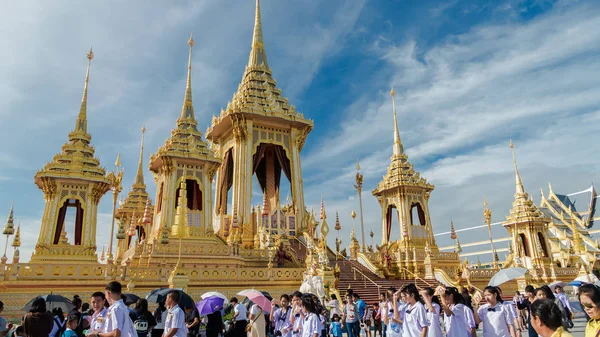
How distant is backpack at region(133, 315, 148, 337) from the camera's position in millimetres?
6242

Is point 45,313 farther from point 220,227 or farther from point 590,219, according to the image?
point 590,219

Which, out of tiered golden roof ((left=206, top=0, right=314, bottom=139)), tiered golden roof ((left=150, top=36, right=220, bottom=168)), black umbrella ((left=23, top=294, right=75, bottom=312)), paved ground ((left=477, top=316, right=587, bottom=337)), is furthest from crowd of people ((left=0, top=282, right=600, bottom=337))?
A: tiered golden roof ((left=206, top=0, right=314, bottom=139))

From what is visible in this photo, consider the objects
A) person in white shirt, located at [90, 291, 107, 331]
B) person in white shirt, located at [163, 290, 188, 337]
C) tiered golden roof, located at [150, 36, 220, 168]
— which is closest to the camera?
person in white shirt, located at [90, 291, 107, 331]

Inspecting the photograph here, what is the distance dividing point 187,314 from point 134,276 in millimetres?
10678

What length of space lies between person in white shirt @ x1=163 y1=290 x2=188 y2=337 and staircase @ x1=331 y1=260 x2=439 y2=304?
45.4ft

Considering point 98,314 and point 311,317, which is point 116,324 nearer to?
point 98,314

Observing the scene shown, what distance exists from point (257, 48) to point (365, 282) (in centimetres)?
2100

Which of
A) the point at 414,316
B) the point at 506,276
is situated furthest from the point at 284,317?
the point at 506,276

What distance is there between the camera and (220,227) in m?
28.3

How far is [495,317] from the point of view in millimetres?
6047

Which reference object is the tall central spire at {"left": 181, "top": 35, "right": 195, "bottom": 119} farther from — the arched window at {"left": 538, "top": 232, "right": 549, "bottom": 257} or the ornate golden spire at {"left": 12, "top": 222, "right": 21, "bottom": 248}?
the arched window at {"left": 538, "top": 232, "right": 549, "bottom": 257}

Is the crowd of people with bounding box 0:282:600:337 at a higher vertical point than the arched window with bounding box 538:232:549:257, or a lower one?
lower

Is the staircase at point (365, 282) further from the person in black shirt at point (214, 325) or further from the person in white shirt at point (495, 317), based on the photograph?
the person in white shirt at point (495, 317)

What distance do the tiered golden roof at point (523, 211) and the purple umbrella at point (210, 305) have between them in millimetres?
31755
